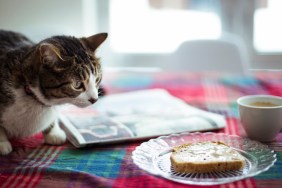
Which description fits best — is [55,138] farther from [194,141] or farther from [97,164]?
[194,141]

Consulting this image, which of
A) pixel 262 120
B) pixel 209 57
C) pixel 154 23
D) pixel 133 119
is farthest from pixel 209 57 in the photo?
pixel 262 120

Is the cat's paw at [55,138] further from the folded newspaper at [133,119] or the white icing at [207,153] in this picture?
the white icing at [207,153]

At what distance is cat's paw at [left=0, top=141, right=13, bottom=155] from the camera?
2.87ft

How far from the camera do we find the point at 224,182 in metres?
0.67

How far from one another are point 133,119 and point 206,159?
0.34 meters

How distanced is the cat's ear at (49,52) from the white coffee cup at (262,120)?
408 mm

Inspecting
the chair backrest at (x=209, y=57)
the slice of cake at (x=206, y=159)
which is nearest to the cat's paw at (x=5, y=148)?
the slice of cake at (x=206, y=159)

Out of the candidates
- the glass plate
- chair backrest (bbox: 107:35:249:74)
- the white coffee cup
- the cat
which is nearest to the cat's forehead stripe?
the cat

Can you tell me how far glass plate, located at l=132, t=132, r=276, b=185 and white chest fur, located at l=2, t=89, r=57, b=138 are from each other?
10.3 inches

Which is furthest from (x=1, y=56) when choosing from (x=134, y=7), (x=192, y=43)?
(x=134, y=7)

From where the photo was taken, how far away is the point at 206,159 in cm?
73

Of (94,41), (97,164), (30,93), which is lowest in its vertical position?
(97,164)

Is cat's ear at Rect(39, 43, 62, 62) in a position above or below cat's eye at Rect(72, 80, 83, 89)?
above

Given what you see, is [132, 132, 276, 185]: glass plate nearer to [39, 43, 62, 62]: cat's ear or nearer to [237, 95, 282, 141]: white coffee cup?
[237, 95, 282, 141]: white coffee cup
